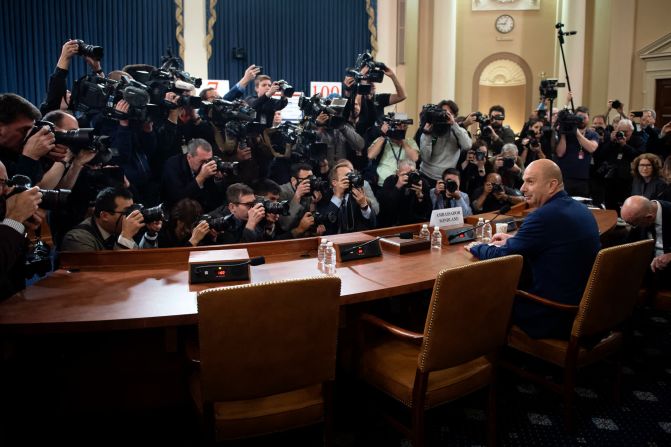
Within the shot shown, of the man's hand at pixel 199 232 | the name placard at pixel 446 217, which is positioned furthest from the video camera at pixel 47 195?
the name placard at pixel 446 217

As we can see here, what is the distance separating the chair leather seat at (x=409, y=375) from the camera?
1948 mm

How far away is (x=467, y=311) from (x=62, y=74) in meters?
2.59

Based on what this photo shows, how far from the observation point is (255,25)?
355 inches

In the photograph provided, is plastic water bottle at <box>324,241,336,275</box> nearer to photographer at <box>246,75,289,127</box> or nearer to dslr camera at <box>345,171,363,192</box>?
dslr camera at <box>345,171,363,192</box>

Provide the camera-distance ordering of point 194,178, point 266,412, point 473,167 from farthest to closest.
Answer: point 473,167 < point 194,178 < point 266,412

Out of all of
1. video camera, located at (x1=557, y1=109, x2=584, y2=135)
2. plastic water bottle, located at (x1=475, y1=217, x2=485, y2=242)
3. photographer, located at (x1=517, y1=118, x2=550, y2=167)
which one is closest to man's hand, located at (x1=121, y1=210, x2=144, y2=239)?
plastic water bottle, located at (x1=475, y1=217, x2=485, y2=242)

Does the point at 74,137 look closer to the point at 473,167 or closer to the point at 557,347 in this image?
the point at 557,347

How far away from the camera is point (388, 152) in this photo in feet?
13.6

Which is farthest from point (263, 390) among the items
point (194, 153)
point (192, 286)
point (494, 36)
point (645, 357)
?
point (494, 36)

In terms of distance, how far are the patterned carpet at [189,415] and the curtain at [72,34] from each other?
21.7 feet

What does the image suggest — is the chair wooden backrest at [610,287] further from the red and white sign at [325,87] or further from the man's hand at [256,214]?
the red and white sign at [325,87]

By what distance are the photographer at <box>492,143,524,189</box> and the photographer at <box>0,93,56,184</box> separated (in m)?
3.15

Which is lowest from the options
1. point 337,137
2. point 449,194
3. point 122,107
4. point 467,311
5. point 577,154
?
point 467,311

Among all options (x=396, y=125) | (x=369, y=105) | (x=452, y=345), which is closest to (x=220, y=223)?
(x=452, y=345)
